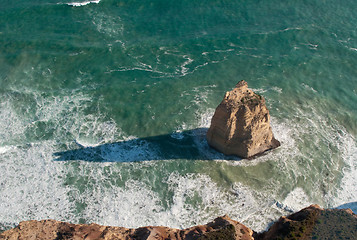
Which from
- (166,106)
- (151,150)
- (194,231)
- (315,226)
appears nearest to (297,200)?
(315,226)

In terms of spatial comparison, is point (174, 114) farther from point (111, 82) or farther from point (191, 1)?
point (191, 1)

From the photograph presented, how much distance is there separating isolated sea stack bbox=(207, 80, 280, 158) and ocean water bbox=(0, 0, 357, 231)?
71.3 inches

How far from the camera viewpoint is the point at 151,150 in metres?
49.8

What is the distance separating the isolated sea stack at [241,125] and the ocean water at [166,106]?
1.81m

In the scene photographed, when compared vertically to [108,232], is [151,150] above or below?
below

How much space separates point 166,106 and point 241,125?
576 inches

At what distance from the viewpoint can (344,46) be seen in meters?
65.8

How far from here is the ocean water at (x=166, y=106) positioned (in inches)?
1747

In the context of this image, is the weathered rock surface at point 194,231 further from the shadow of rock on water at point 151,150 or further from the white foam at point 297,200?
the shadow of rock on water at point 151,150

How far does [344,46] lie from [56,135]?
175ft

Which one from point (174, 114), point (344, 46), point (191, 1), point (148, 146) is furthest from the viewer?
point (191, 1)

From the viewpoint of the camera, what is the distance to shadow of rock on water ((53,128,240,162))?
48781 millimetres

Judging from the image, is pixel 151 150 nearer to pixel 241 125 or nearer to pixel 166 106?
pixel 166 106

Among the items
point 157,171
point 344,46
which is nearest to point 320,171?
point 157,171
